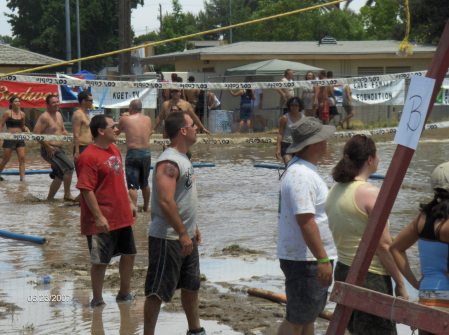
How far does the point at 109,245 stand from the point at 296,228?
8.38ft

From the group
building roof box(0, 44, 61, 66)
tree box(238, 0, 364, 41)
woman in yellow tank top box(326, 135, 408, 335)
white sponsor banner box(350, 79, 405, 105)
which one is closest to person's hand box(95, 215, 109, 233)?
woman in yellow tank top box(326, 135, 408, 335)

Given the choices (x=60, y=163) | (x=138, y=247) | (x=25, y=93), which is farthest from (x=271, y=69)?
(x=138, y=247)

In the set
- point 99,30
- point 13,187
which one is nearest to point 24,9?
point 99,30

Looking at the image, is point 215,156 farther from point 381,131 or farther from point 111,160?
point 111,160

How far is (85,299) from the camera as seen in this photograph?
849 centimetres

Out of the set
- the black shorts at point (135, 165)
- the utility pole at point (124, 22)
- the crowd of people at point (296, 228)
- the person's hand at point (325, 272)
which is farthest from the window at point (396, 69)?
the person's hand at point (325, 272)

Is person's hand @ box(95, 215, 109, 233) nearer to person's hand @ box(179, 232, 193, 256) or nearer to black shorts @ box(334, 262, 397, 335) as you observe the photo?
person's hand @ box(179, 232, 193, 256)

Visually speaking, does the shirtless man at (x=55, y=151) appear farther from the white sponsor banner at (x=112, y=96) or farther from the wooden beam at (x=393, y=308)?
the wooden beam at (x=393, y=308)

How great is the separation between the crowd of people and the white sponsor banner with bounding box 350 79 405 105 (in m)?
12.5

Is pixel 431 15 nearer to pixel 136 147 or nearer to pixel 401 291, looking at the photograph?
pixel 136 147

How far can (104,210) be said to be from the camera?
809 centimetres

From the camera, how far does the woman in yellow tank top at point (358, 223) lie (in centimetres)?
575

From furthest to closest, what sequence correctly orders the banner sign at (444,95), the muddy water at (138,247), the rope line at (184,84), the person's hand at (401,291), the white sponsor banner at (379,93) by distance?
the banner sign at (444,95)
the white sponsor banner at (379,93)
the rope line at (184,84)
the muddy water at (138,247)
the person's hand at (401,291)

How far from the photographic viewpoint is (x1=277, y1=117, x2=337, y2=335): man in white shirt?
5.89 meters
